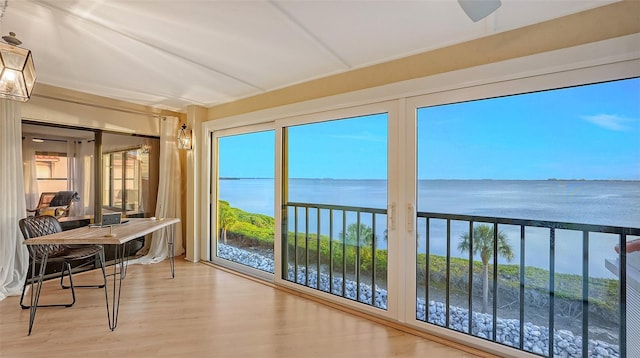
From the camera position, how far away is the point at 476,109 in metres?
2.30

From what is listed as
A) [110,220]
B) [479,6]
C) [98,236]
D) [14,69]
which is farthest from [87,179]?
[479,6]

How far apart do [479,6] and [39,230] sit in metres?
4.05

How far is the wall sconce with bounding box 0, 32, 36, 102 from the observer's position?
5.56ft

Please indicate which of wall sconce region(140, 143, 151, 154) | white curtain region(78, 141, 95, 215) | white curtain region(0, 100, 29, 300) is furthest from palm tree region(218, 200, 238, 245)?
white curtain region(0, 100, 29, 300)

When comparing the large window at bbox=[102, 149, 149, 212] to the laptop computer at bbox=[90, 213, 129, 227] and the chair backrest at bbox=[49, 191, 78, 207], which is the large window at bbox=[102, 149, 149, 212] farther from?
the laptop computer at bbox=[90, 213, 129, 227]

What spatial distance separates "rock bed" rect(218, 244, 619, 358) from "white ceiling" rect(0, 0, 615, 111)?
216cm

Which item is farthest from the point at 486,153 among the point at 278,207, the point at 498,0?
the point at 278,207

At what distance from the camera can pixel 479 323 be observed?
232cm

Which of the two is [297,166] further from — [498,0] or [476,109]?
[498,0]

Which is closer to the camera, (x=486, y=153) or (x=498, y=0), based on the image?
(x=498, y=0)

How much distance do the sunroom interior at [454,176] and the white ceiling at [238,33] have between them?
0.08 meters

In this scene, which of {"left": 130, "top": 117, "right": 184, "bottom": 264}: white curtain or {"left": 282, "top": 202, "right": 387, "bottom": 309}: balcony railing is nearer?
{"left": 282, "top": 202, "right": 387, "bottom": 309}: balcony railing

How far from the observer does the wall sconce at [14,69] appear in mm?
1695

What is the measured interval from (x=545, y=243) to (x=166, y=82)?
3.92 meters
